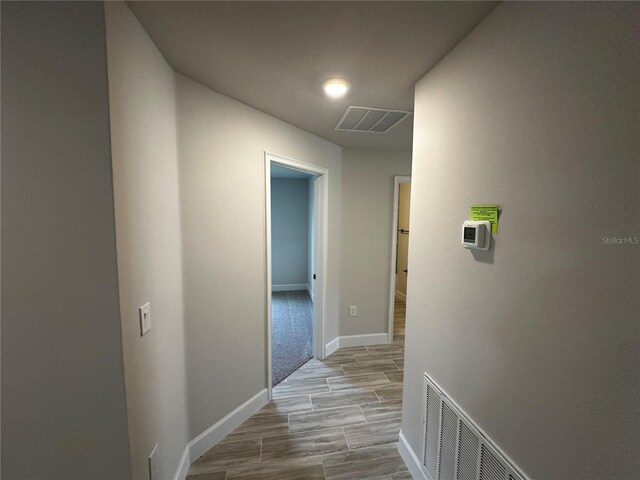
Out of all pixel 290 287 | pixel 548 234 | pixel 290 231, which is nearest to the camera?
pixel 548 234

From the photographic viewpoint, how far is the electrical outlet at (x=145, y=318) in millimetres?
1107

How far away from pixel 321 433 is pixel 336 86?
2.35 metres

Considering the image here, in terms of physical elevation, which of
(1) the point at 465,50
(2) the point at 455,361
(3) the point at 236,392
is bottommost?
(3) the point at 236,392

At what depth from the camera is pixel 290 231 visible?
18.4ft

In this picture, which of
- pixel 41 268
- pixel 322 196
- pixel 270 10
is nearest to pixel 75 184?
pixel 41 268

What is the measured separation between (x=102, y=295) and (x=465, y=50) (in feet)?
5.72

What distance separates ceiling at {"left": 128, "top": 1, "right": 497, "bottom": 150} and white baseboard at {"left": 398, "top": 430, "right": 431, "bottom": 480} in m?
2.22

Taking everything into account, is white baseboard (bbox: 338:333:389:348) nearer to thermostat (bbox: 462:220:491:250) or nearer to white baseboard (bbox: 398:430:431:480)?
white baseboard (bbox: 398:430:431:480)

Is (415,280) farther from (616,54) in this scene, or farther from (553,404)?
(616,54)

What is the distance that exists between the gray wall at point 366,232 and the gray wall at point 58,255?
7.87 feet

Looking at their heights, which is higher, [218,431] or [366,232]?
[366,232]

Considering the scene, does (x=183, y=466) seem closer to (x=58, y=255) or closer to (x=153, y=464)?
(x=153, y=464)

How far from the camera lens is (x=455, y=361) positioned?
1261mm

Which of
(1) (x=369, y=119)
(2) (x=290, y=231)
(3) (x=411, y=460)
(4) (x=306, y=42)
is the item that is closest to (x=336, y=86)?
(4) (x=306, y=42)
